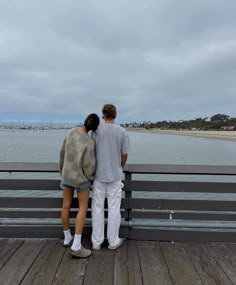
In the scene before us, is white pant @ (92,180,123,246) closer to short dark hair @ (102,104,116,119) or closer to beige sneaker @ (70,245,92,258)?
beige sneaker @ (70,245,92,258)

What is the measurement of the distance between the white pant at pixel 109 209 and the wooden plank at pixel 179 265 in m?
0.54

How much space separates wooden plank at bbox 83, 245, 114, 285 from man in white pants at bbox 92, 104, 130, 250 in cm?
12

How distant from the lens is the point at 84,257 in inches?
109

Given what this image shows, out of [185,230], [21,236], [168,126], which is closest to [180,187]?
[185,230]

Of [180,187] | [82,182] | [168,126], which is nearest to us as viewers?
[82,182]

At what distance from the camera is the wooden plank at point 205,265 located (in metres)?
2.42

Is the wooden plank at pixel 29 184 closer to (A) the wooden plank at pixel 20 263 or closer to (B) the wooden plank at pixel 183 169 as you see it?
(A) the wooden plank at pixel 20 263

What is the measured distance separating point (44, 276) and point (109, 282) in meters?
0.54


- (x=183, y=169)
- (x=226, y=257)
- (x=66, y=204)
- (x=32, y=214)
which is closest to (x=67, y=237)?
(x=66, y=204)

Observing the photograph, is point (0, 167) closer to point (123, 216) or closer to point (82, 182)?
point (82, 182)

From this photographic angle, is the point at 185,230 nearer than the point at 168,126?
Yes

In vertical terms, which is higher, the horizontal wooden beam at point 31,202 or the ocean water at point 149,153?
the horizontal wooden beam at point 31,202

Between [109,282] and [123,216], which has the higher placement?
[123,216]

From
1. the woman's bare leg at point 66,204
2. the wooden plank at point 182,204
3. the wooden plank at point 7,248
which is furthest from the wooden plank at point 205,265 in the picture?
the wooden plank at point 7,248
